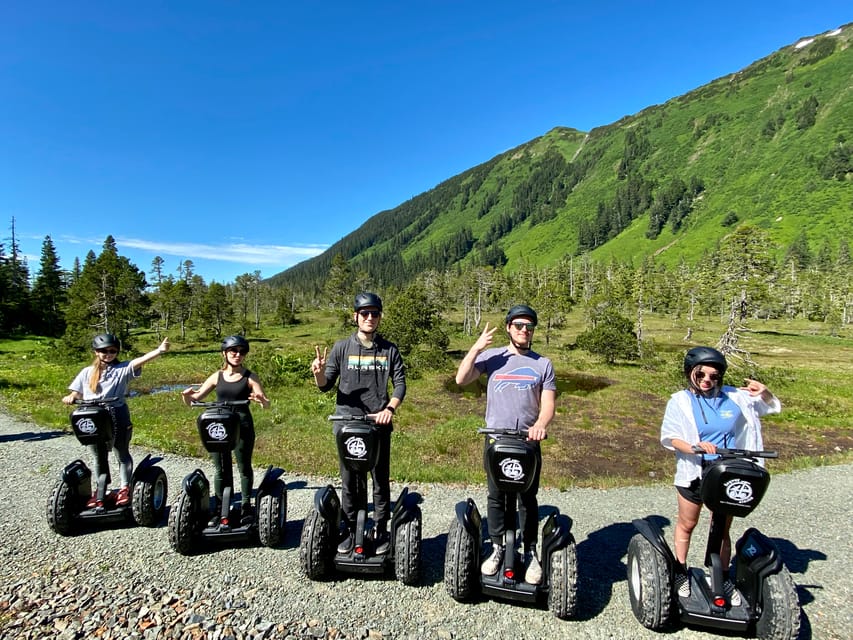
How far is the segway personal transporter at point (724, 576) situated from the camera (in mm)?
3453

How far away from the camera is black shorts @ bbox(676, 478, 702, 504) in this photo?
3859 millimetres

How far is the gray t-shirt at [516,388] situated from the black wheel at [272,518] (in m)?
3.09

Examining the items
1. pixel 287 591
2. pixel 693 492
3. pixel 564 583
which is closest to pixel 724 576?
pixel 693 492

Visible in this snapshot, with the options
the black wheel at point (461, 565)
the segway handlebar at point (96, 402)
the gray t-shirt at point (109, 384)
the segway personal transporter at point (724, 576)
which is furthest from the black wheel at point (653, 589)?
the segway handlebar at point (96, 402)

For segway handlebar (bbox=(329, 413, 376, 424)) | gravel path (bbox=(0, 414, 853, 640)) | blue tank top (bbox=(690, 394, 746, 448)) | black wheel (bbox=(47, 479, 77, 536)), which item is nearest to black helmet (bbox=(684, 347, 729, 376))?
blue tank top (bbox=(690, 394, 746, 448))

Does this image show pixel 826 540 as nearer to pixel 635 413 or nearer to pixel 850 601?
pixel 850 601

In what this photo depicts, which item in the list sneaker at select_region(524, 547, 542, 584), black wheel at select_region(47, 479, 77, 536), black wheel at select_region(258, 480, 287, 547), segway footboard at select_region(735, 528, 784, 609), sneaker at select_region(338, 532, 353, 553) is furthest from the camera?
black wheel at select_region(47, 479, 77, 536)

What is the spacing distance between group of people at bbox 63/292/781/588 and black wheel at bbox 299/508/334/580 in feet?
0.86

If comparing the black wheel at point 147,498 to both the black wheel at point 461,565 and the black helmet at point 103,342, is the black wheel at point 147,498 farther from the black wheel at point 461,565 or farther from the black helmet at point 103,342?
the black wheel at point 461,565

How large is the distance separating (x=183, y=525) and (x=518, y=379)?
4.41 meters

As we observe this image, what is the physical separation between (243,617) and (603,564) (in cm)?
426

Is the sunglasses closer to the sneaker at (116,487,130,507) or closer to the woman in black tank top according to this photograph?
the woman in black tank top

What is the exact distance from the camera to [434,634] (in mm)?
3988

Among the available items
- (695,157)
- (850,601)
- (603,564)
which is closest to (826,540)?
(850,601)
